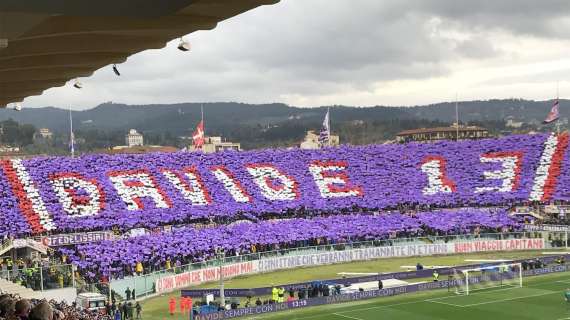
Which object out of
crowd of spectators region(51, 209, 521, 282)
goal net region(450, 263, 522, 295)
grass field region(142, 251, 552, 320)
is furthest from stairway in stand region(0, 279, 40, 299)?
goal net region(450, 263, 522, 295)

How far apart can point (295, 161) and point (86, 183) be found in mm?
22665

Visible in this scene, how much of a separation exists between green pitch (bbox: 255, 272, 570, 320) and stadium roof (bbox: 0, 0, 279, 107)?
2959 cm

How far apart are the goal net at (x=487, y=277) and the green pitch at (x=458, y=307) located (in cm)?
91

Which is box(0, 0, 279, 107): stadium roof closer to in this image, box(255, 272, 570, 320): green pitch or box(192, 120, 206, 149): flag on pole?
box(255, 272, 570, 320): green pitch

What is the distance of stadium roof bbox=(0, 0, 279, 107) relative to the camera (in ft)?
19.1

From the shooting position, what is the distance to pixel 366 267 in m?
55.0

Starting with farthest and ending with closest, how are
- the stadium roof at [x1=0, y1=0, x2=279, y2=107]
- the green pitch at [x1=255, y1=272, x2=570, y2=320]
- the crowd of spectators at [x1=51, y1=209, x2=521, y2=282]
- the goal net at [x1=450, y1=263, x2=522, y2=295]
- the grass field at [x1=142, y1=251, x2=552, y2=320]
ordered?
the crowd of spectators at [x1=51, y1=209, x2=521, y2=282] → the goal net at [x1=450, y1=263, x2=522, y2=295] → the grass field at [x1=142, y1=251, x2=552, y2=320] → the green pitch at [x1=255, y1=272, x2=570, y2=320] → the stadium roof at [x1=0, y1=0, x2=279, y2=107]

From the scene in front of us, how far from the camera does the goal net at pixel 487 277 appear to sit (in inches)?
1754

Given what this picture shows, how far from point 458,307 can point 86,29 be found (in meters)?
35.7

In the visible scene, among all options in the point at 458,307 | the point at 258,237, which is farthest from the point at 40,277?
the point at 458,307

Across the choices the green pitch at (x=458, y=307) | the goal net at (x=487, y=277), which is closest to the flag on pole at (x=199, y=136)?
the goal net at (x=487, y=277)

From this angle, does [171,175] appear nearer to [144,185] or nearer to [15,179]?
[144,185]

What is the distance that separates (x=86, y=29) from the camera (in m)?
7.34

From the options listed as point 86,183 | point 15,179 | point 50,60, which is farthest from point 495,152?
point 50,60
